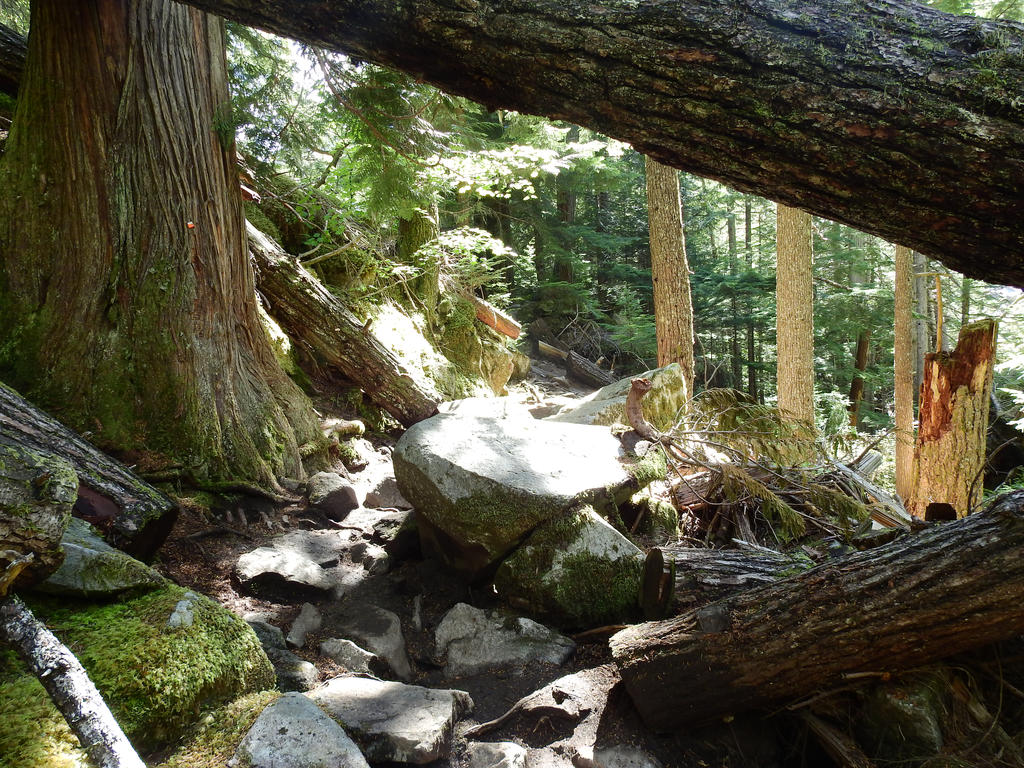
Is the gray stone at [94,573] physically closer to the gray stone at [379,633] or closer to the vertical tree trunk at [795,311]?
the gray stone at [379,633]

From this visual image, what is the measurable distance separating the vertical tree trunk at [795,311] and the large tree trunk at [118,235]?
864cm

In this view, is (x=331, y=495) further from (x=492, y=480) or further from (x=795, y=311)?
(x=795, y=311)

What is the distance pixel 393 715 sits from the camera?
2701 mm

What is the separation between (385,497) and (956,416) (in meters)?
5.95

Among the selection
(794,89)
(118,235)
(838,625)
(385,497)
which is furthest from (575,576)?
(118,235)

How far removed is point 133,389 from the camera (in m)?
4.55

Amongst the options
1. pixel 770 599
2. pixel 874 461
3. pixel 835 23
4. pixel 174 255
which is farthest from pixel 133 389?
pixel 874 461

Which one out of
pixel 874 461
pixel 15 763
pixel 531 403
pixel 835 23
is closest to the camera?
pixel 835 23

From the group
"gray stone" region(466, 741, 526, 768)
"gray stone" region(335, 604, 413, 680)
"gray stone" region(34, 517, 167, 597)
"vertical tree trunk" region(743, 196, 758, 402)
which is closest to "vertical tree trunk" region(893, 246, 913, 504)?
"vertical tree trunk" region(743, 196, 758, 402)

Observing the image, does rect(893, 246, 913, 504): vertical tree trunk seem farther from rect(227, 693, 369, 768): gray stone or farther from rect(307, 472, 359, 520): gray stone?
rect(227, 693, 369, 768): gray stone

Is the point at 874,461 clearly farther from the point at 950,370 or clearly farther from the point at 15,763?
the point at 15,763

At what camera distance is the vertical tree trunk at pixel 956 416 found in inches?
229

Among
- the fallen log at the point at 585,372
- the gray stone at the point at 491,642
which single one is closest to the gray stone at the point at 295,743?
the gray stone at the point at 491,642

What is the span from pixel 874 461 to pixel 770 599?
6166 millimetres
